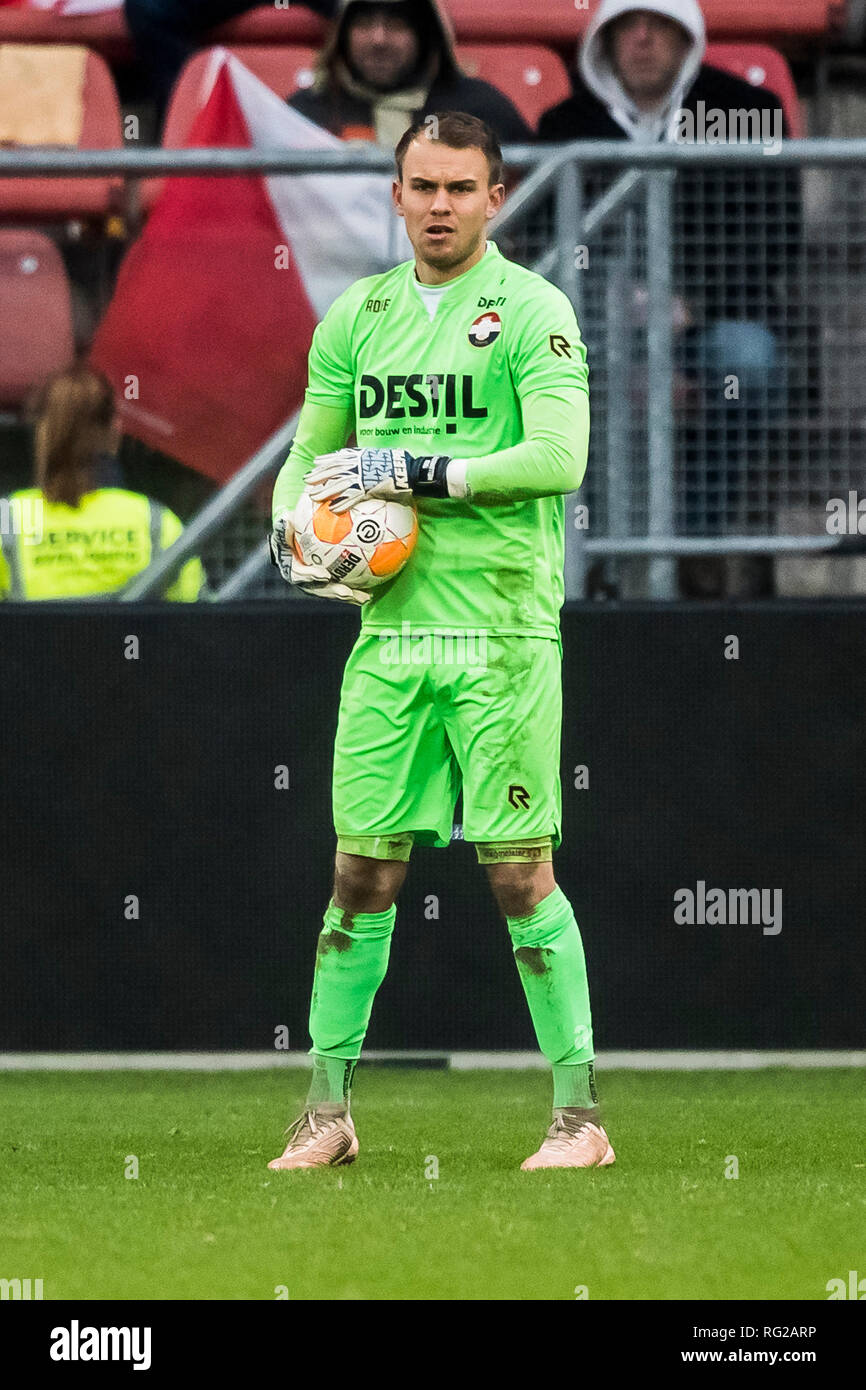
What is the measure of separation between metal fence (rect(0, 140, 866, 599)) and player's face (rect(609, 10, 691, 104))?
1.48 metres

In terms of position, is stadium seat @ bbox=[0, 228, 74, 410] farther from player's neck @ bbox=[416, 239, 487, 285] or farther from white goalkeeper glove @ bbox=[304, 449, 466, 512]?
white goalkeeper glove @ bbox=[304, 449, 466, 512]

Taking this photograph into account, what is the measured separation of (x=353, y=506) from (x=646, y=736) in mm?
2198

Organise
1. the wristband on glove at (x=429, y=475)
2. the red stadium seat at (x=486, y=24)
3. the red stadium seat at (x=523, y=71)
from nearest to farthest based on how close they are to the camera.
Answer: the wristband on glove at (x=429, y=475), the red stadium seat at (x=523, y=71), the red stadium seat at (x=486, y=24)

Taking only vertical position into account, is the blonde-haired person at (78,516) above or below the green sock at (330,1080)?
above

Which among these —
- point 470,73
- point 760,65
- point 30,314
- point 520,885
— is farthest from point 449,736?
point 760,65

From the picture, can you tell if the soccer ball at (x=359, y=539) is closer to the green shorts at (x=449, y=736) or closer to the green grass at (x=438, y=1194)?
the green shorts at (x=449, y=736)

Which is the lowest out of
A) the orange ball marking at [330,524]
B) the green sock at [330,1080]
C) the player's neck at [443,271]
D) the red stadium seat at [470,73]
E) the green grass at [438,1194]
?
the green grass at [438,1194]

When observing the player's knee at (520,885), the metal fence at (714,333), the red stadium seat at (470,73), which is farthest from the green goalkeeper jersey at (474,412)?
the red stadium seat at (470,73)

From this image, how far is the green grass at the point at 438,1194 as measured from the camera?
397 centimetres

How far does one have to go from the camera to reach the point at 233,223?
710cm

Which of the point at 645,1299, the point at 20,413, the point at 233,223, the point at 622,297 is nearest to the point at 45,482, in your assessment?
the point at 20,413

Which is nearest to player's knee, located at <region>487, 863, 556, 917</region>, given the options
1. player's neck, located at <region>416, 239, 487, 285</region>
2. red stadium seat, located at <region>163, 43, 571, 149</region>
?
player's neck, located at <region>416, 239, 487, 285</region>

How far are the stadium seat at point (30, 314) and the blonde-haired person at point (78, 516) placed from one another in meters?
0.09

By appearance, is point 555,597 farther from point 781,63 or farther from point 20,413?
point 781,63
